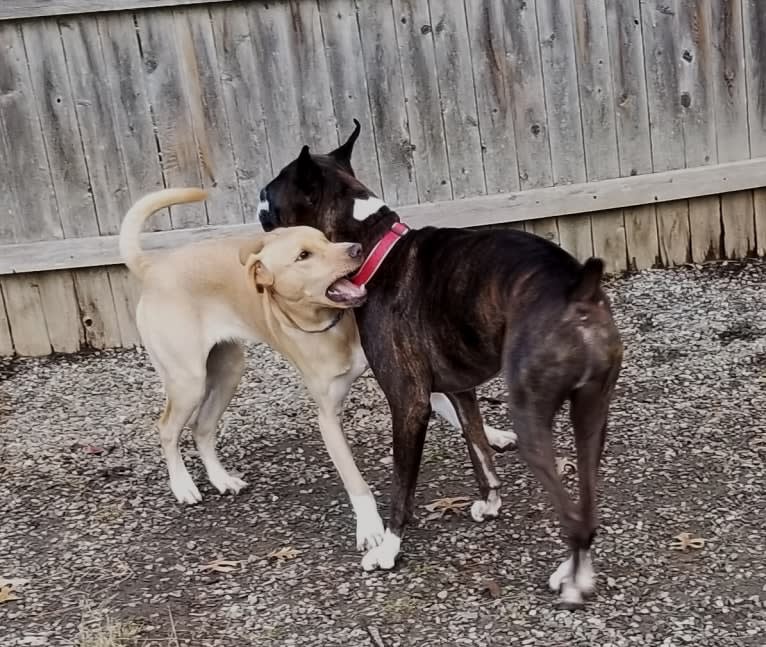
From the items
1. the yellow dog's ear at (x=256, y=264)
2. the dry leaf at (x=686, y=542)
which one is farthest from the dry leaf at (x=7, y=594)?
the dry leaf at (x=686, y=542)

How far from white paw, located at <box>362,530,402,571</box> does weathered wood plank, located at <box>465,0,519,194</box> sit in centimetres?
317

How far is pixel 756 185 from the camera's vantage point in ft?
21.1

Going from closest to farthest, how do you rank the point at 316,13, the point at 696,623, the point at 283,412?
the point at 696,623
the point at 283,412
the point at 316,13

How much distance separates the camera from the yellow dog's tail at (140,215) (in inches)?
169

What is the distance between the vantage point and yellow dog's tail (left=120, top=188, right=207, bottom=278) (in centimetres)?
430

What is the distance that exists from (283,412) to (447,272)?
216cm

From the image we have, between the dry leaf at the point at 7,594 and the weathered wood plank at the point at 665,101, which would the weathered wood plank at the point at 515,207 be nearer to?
the weathered wood plank at the point at 665,101

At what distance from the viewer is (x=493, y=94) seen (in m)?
6.23

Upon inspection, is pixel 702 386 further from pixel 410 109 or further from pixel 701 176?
pixel 410 109

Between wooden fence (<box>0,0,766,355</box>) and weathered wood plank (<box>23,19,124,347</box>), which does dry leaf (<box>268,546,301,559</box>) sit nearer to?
wooden fence (<box>0,0,766,355</box>)

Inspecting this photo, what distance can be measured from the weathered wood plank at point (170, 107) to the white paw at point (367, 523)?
2.90 metres

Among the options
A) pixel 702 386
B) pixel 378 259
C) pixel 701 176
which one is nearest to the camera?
pixel 378 259

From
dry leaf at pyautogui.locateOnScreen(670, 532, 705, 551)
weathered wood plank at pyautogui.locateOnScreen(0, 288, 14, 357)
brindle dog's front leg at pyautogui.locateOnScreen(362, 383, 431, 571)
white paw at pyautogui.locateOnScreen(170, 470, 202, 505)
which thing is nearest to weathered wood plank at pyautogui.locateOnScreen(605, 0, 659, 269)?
dry leaf at pyautogui.locateOnScreen(670, 532, 705, 551)

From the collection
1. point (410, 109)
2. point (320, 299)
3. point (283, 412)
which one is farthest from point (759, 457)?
point (410, 109)
